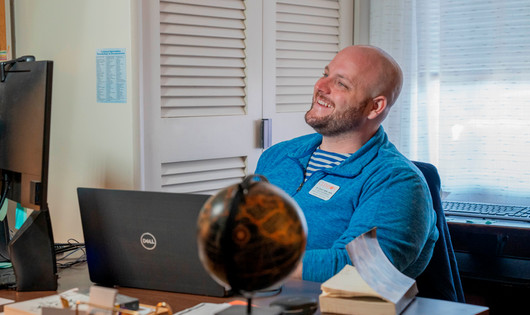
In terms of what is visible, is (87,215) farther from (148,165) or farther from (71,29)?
(71,29)

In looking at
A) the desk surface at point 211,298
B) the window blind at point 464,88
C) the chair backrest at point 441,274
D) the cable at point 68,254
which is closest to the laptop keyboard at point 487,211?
the window blind at point 464,88

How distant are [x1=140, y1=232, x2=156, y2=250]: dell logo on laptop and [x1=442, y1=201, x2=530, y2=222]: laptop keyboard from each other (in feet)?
4.90

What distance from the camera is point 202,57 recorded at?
2.80 meters

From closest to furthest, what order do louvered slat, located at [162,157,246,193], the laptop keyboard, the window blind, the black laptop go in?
the black laptop → the laptop keyboard → louvered slat, located at [162,157,246,193] → the window blind

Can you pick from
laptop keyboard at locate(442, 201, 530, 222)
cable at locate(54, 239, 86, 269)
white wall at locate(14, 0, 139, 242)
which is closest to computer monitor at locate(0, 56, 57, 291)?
cable at locate(54, 239, 86, 269)

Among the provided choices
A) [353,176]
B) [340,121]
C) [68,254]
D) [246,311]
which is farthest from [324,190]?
[246,311]

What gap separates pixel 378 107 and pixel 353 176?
30cm

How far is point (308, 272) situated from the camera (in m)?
1.85

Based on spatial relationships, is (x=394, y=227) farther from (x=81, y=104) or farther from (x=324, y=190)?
(x=81, y=104)

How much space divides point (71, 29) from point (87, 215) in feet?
3.86

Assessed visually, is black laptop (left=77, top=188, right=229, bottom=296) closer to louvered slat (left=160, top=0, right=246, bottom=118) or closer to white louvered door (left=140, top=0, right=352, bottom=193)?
white louvered door (left=140, top=0, right=352, bottom=193)

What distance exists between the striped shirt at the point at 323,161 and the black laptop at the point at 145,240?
74cm

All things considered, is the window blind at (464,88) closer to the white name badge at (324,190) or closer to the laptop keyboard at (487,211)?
the laptop keyboard at (487,211)

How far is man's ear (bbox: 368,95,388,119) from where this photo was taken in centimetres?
226
